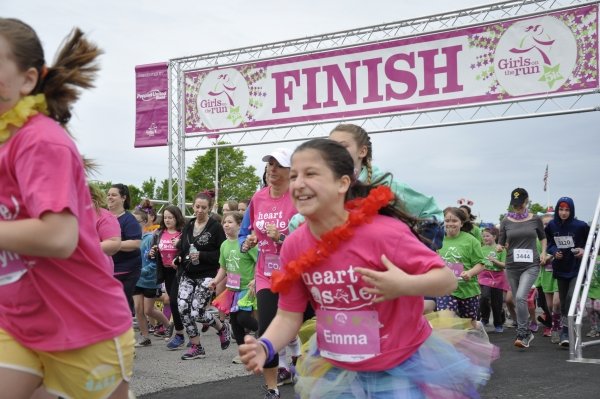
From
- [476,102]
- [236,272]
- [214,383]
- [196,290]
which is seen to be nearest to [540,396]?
[214,383]

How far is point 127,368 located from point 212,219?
6387 millimetres

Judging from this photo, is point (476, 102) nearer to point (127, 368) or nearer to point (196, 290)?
point (196, 290)

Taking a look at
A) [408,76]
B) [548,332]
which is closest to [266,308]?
[548,332]

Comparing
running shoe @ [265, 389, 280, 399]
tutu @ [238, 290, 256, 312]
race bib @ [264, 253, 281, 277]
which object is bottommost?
running shoe @ [265, 389, 280, 399]

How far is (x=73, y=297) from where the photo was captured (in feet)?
8.38

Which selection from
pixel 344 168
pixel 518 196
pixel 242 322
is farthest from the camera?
pixel 518 196

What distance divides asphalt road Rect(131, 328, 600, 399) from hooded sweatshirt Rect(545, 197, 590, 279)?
1.04 meters

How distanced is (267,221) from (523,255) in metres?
5.03

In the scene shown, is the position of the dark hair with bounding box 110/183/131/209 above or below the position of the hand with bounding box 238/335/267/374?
above

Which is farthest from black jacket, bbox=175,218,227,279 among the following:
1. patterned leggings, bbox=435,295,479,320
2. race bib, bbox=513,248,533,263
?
race bib, bbox=513,248,533,263

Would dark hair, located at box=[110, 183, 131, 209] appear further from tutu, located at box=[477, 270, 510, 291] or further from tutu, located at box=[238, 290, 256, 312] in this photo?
tutu, located at box=[477, 270, 510, 291]

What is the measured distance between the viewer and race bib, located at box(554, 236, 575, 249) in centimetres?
994

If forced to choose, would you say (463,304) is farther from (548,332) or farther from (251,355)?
(251,355)

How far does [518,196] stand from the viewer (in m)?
9.95
